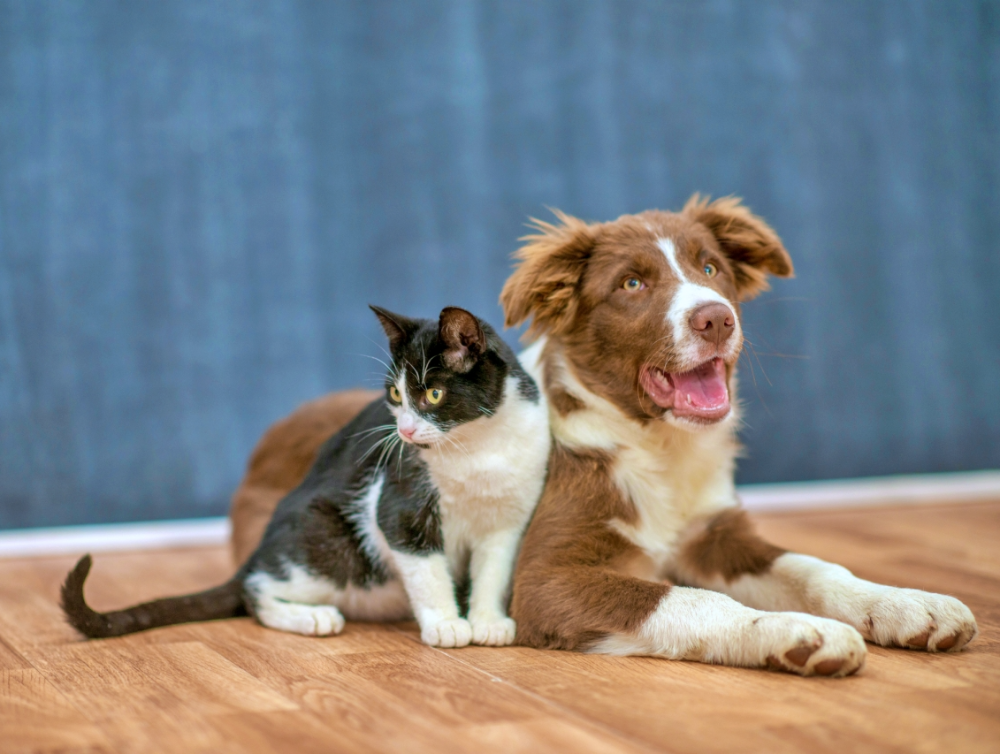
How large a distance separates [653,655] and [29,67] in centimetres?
266

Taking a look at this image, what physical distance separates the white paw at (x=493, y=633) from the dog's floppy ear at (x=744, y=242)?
0.90 m

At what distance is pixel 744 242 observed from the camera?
6.54ft

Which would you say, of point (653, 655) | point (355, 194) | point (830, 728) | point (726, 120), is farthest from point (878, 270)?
point (830, 728)

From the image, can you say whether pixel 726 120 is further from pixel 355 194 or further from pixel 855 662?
pixel 855 662

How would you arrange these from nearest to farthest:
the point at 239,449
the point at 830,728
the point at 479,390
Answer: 1. the point at 830,728
2. the point at 479,390
3. the point at 239,449

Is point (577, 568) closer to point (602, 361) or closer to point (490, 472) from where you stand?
point (490, 472)

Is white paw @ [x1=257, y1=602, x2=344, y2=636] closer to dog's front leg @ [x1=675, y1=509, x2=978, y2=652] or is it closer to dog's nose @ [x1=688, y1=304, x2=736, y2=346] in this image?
dog's front leg @ [x1=675, y1=509, x2=978, y2=652]

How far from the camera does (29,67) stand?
115 inches

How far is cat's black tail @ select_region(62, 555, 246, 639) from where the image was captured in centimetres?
173

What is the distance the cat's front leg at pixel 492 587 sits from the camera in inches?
65.6

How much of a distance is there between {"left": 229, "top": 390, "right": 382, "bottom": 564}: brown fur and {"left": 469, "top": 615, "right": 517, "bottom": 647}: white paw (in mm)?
791

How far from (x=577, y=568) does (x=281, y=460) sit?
102cm

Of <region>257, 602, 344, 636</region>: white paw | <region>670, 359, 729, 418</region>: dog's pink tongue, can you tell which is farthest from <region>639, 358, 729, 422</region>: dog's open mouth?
<region>257, 602, 344, 636</region>: white paw

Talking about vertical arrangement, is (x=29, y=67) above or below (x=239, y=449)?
above
